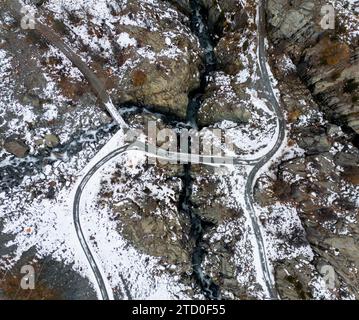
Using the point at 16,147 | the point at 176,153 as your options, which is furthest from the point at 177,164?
the point at 16,147

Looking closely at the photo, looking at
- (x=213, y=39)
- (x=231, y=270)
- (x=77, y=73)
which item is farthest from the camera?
(x=213, y=39)

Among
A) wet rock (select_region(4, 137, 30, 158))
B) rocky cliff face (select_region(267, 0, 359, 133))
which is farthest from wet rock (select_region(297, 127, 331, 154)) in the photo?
wet rock (select_region(4, 137, 30, 158))

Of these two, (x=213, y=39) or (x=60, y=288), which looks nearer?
(x=60, y=288)

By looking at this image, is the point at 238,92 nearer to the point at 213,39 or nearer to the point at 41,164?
the point at 213,39

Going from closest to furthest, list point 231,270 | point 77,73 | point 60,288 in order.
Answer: point 60,288 < point 231,270 < point 77,73

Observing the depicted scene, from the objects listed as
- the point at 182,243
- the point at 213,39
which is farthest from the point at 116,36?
the point at 182,243

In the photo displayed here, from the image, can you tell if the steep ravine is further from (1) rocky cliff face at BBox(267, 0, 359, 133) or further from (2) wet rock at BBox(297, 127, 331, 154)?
(2) wet rock at BBox(297, 127, 331, 154)

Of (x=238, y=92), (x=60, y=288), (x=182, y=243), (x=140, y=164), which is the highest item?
(x=238, y=92)
